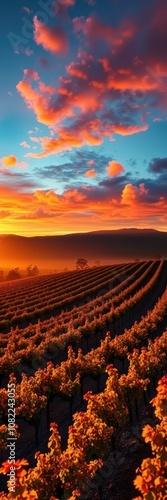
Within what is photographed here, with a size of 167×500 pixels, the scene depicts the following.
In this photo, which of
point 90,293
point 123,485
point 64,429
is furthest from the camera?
point 90,293

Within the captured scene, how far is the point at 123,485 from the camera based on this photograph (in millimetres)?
16812

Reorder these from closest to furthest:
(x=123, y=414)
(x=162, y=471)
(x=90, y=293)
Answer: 1. (x=162, y=471)
2. (x=123, y=414)
3. (x=90, y=293)

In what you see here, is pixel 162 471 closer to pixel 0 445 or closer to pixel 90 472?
pixel 90 472

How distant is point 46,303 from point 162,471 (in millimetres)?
54150

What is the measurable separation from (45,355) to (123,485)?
17405mm

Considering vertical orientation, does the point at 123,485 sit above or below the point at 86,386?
below

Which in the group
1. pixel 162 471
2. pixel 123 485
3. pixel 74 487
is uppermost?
pixel 162 471

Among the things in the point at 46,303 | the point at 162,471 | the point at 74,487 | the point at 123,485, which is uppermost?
the point at 46,303

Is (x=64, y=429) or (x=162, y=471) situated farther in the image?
(x=64, y=429)

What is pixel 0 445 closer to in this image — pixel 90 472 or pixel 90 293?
pixel 90 472

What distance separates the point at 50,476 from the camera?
13.0 m

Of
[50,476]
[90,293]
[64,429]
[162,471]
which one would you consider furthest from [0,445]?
[90,293]

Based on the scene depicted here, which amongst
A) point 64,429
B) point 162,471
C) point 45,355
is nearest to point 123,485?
point 64,429

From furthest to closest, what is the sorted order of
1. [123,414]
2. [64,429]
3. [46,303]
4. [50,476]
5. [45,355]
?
[46,303] → [45,355] → [64,429] → [123,414] → [50,476]
